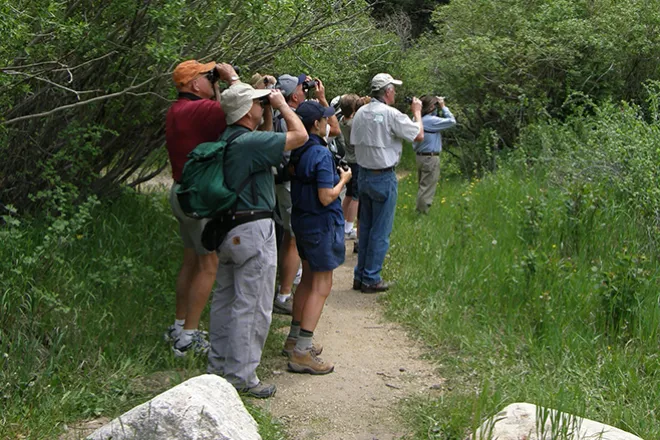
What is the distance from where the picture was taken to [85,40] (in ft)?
19.2

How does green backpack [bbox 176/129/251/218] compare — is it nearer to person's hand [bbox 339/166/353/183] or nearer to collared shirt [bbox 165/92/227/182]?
collared shirt [bbox 165/92/227/182]

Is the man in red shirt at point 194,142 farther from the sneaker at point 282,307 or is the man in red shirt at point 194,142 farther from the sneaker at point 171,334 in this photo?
the sneaker at point 282,307

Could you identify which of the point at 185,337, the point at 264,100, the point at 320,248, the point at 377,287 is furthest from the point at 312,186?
the point at 377,287

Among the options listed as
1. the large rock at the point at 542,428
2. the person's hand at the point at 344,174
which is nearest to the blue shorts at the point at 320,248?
the person's hand at the point at 344,174

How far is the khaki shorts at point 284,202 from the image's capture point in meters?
6.36

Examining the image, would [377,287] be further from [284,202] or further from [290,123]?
[290,123]

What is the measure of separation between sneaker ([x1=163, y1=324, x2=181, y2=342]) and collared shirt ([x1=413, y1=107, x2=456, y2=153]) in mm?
5548

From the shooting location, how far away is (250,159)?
15.2 feet

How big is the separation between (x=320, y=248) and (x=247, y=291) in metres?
0.82

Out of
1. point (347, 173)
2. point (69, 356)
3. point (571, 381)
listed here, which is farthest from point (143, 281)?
point (571, 381)

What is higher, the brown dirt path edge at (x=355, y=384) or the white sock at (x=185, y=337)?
the white sock at (x=185, y=337)

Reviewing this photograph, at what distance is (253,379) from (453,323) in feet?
6.10

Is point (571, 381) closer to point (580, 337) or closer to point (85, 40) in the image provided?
point (580, 337)

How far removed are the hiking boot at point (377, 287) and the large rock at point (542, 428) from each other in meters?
3.43
